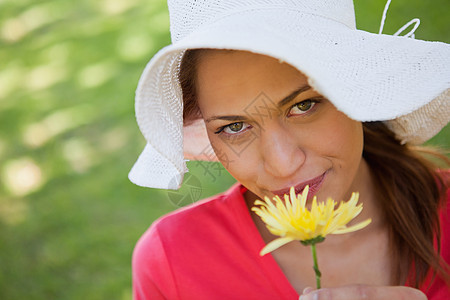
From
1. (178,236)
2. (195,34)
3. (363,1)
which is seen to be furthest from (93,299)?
(363,1)

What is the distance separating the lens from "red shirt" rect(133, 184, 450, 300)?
5.36 feet

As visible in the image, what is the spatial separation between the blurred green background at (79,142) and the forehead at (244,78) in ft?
1.89

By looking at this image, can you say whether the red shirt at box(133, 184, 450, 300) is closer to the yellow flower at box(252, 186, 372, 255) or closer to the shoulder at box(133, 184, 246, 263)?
the shoulder at box(133, 184, 246, 263)

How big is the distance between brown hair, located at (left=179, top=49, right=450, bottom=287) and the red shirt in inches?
3.2

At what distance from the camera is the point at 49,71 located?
472 cm

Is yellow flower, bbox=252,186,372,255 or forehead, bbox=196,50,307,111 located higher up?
forehead, bbox=196,50,307,111

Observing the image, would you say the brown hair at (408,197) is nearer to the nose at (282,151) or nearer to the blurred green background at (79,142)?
the nose at (282,151)

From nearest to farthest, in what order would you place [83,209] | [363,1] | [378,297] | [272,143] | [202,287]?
[378,297] < [272,143] < [202,287] < [83,209] < [363,1]

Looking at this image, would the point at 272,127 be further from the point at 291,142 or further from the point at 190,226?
the point at 190,226

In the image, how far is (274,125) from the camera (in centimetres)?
126

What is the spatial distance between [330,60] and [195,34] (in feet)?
1.01

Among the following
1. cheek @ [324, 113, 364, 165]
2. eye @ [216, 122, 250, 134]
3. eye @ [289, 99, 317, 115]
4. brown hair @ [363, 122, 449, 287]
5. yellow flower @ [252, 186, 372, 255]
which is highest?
eye @ [216, 122, 250, 134]

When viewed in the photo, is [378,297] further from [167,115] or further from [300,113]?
[167,115]

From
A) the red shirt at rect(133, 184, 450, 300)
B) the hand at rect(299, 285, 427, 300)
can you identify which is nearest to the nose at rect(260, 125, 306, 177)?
the hand at rect(299, 285, 427, 300)
